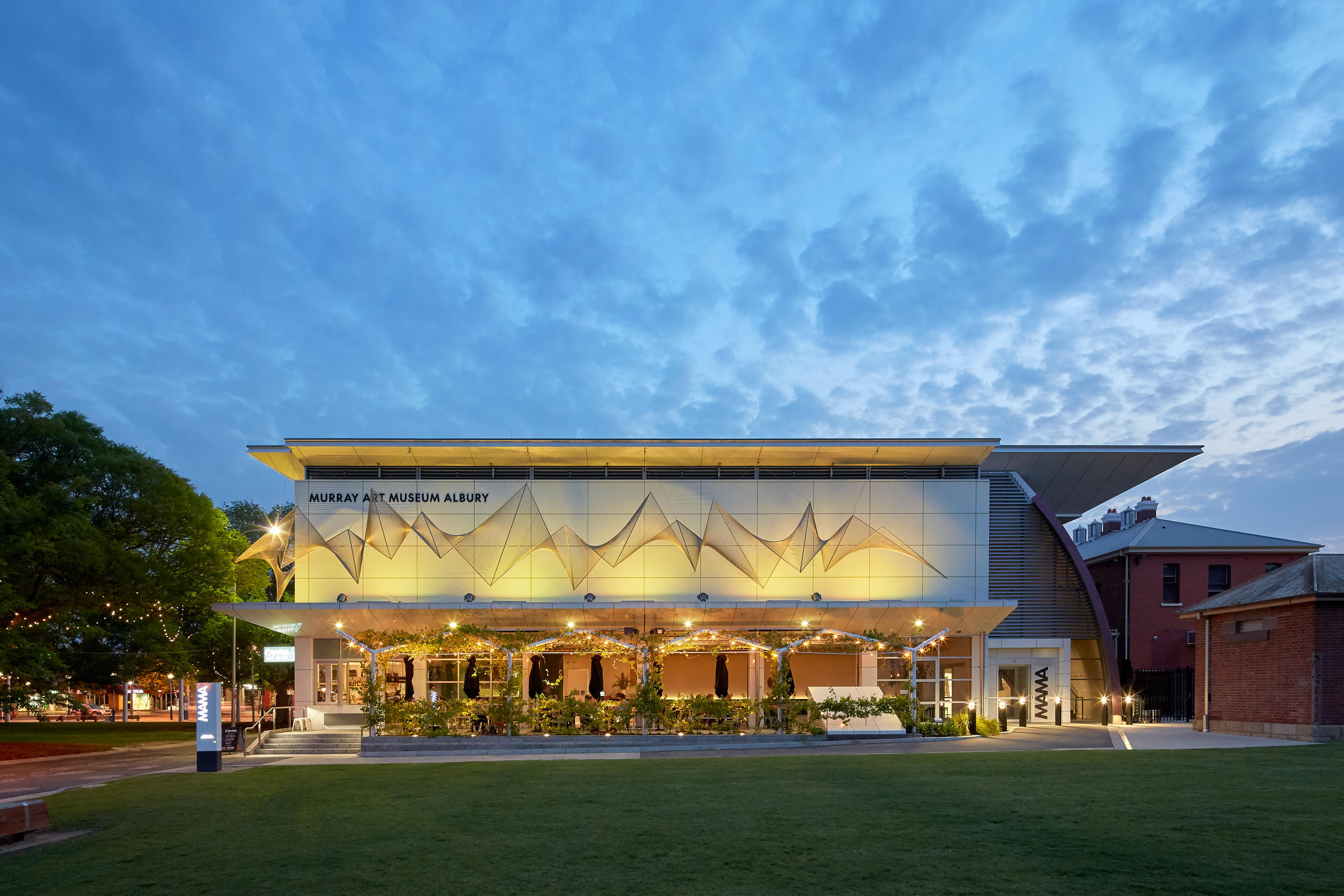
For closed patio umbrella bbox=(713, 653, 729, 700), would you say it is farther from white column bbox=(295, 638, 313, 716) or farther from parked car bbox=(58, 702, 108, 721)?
parked car bbox=(58, 702, 108, 721)

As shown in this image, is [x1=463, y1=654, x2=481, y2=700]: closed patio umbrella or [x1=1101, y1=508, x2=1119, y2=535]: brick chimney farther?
[x1=1101, y1=508, x2=1119, y2=535]: brick chimney

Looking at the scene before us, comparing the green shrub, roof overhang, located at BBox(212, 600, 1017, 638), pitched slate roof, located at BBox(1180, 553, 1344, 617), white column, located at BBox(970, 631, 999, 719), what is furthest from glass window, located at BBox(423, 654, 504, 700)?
pitched slate roof, located at BBox(1180, 553, 1344, 617)

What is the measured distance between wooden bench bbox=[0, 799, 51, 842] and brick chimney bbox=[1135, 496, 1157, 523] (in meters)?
42.8

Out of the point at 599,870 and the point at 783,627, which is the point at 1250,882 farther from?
the point at 783,627

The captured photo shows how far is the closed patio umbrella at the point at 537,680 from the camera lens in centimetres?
2438

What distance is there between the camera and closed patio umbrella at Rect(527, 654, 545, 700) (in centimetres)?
2438

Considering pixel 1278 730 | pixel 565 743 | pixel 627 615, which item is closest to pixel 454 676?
pixel 627 615

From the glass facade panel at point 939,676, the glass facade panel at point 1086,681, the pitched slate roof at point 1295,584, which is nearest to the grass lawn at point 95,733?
the glass facade panel at point 939,676

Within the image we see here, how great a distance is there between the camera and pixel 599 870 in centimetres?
902

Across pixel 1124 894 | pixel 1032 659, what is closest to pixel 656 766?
pixel 1124 894

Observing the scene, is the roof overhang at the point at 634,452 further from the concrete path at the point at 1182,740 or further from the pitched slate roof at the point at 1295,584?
the concrete path at the point at 1182,740

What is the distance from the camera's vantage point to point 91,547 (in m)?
25.5

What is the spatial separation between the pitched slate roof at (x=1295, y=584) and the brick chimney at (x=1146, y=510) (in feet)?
59.0

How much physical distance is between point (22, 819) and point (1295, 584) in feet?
86.8
